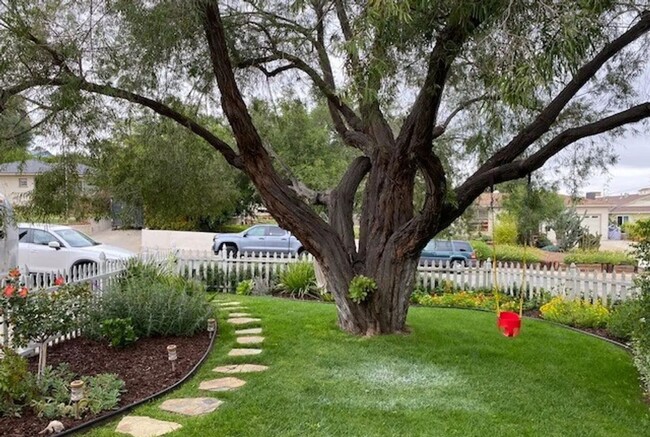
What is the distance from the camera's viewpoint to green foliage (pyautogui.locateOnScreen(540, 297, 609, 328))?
269 inches

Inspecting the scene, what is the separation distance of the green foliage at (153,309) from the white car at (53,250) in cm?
478

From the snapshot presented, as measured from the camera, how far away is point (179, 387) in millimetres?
4078

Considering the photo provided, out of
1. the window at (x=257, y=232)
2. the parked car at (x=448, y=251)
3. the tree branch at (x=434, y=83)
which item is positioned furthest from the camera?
the window at (x=257, y=232)

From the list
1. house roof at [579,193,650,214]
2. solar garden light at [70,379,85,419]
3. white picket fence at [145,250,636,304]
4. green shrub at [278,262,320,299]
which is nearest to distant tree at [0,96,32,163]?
solar garden light at [70,379,85,419]

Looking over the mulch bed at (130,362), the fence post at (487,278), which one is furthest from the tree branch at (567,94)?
the fence post at (487,278)

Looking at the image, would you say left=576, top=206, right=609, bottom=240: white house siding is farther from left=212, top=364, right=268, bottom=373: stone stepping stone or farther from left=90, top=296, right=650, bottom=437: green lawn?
left=212, top=364, right=268, bottom=373: stone stepping stone

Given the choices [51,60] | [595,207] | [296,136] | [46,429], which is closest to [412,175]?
[51,60]

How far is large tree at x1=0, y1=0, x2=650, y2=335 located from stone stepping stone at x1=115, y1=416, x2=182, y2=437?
246 cm

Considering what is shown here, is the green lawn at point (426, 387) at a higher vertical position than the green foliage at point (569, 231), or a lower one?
lower

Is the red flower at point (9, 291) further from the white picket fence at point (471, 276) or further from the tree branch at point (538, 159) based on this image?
the white picket fence at point (471, 276)

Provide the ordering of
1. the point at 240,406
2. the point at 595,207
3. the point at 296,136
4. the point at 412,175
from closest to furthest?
the point at 240,406, the point at 412,175, the point at 296,136, the point at 595,207

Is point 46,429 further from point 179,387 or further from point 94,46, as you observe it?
point 94,46

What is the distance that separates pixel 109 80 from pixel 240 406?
124 inches

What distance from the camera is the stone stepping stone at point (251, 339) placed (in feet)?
18.2
